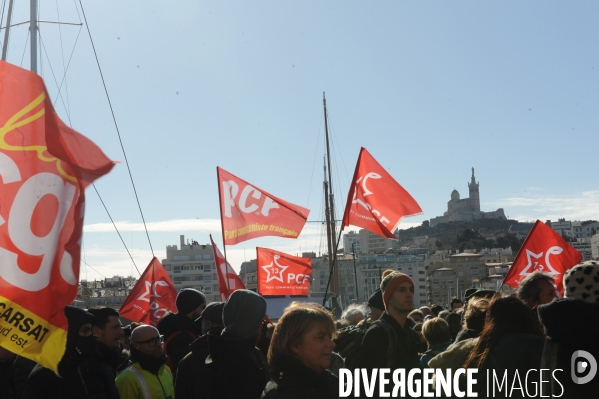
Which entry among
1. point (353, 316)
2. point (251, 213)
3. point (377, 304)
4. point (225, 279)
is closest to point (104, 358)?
point (377, 304)

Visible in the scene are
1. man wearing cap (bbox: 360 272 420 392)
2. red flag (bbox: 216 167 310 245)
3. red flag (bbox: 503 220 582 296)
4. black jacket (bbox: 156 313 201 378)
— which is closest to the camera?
man wearing cap (bbox: 360 272 420 392)

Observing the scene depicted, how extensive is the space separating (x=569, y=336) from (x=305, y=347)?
1.22 m

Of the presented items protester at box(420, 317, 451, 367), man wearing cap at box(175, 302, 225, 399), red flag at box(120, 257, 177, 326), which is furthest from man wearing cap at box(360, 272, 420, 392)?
red flag at box(120, 257, 177, 326)

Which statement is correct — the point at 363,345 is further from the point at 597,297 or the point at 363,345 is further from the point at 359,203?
the point at 359,203

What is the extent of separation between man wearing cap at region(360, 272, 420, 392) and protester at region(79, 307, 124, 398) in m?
1.68

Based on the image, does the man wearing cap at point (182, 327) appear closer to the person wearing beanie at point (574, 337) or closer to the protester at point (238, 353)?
the protester at point (238, 353)

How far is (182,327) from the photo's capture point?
262 inches

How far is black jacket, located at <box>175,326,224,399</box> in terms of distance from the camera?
472 cm

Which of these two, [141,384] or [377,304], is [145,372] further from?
[377,304]

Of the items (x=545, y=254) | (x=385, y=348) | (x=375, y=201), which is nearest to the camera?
(x=385, y=348)

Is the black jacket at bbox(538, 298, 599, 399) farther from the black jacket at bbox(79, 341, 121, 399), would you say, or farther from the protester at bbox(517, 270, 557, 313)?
the black jacket at bbox(79, 341, 121, 399)

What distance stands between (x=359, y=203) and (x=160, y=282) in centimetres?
517

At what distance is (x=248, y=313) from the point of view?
4.52 metres

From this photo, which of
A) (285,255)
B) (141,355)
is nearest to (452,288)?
(285,255)
